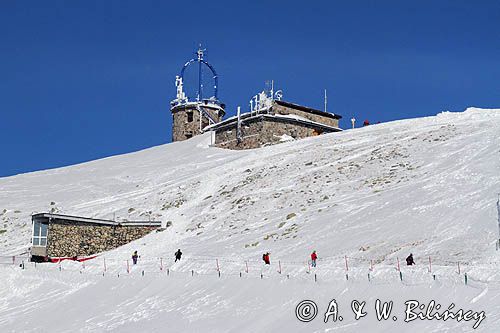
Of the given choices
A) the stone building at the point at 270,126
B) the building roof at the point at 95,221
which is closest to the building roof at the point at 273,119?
the stone building at the point at 270,126

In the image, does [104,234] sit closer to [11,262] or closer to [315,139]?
[11,262]

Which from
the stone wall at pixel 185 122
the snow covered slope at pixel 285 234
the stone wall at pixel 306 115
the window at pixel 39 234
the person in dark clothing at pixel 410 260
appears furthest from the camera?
the stone wall at pixel 185 122

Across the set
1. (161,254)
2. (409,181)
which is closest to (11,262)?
(161,254)

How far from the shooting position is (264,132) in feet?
185

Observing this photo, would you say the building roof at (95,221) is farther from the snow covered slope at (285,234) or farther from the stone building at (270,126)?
the stone building at (270,126)

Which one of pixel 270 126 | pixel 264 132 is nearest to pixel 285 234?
pixel 264 132

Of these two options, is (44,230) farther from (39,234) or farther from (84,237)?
(84,237)

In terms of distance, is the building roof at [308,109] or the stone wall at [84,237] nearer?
the stone wall at [84,237]

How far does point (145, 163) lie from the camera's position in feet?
183

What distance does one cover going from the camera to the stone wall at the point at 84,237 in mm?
32906

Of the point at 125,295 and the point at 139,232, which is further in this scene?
the point at 139,232

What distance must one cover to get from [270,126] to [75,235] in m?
26.8

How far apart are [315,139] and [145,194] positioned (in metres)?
15.5

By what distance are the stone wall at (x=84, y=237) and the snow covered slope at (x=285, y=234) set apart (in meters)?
1.63
